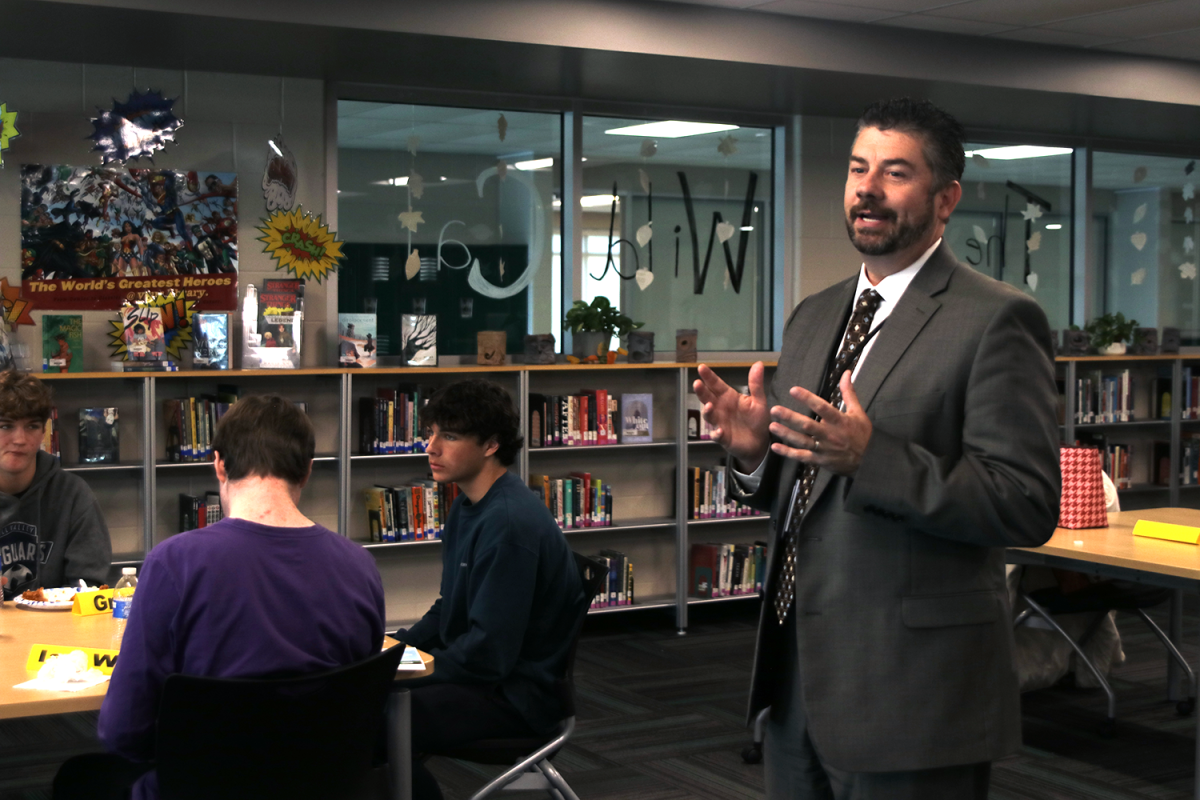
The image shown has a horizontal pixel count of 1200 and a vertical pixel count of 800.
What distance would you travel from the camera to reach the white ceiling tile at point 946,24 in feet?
18.4

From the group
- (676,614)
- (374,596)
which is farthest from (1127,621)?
(374,596)

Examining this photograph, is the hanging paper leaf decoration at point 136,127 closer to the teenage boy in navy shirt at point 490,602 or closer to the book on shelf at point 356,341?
the book on shelf at point 356,341

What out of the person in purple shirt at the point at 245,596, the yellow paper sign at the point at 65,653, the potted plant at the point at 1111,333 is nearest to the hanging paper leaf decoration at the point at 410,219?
the yellow paper sign at the point at 65,653

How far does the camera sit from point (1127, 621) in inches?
255

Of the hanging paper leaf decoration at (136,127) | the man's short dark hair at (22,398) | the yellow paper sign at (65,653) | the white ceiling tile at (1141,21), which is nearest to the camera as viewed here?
the yellow paper sign at (65,653)

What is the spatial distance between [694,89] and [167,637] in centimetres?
481

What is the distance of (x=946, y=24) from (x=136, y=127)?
378 cm

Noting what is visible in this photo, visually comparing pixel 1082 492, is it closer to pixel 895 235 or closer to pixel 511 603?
pixel 511 603

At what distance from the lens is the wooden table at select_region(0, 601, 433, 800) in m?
2.23

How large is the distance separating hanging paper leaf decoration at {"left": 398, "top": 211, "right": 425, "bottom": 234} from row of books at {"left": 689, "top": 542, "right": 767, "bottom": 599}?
7.50 feet

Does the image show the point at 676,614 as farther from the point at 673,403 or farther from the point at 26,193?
the point at 26,193

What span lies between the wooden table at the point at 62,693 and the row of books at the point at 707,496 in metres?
3.72

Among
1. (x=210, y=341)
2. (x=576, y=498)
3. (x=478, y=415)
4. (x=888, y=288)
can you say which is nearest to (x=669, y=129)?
(x=576, y=498)

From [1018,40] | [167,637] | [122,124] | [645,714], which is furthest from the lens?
[1018,40]
